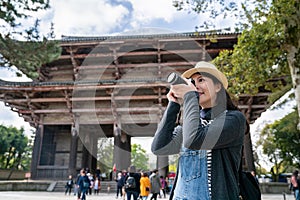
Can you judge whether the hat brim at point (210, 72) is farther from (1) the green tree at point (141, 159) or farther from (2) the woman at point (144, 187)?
(2) the woman at point (144, 187)

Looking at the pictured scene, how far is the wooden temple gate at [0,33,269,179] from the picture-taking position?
45.8ft

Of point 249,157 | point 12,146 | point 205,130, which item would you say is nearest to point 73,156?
point 249,157

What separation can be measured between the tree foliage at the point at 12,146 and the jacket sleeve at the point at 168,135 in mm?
32543

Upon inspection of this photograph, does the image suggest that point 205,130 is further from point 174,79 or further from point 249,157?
point 249,157

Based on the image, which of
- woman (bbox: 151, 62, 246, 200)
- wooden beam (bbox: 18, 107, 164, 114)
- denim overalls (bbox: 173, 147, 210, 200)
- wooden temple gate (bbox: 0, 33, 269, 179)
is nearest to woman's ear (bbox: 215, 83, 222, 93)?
woman (bbox: 151, 62, 246, 200)

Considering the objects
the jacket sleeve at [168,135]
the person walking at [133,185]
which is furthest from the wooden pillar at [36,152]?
the jacket sleeve at [168,135]

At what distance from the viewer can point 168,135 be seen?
1370 millimetres

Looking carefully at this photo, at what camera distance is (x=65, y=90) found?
46.2 ft

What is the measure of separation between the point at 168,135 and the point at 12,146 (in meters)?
35.0

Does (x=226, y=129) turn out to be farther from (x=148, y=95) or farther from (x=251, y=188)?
(x=148, y=95)

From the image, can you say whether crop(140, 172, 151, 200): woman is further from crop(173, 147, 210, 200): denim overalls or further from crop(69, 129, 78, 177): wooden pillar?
crop(69, 129, 78, 177): wooden pillar

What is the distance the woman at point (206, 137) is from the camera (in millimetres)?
1131

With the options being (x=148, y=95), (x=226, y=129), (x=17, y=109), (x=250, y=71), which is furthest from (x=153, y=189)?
(x=17, y=109)

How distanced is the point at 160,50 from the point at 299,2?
874cm
